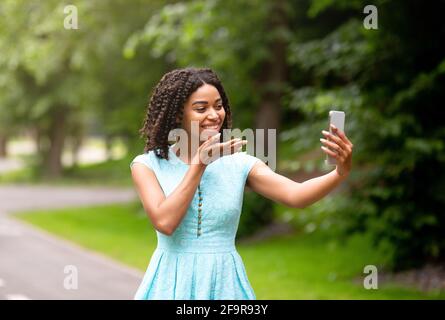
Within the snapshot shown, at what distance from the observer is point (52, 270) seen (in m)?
9.47

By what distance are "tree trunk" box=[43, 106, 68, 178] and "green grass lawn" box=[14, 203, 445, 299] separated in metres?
12.0

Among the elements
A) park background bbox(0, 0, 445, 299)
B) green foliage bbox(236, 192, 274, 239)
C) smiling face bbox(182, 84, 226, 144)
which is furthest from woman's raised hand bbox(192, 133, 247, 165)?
green foliage bbox(236, 192, 274, 239)

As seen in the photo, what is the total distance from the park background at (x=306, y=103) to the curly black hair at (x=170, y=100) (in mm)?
4895

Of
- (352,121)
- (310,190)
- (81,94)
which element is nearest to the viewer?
(310,190)

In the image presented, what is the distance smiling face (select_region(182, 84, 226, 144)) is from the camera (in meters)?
2.82

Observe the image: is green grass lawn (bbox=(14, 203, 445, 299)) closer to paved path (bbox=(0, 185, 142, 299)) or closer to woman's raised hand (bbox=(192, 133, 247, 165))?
paved path (bbox=(0, 185, 142, 299))

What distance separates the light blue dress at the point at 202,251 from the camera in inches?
108

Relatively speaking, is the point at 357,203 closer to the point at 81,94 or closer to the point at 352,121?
the point at 352,121

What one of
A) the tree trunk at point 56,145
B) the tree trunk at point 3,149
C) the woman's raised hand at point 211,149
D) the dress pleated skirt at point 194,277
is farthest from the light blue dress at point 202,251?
the tree trunk at point 3,149

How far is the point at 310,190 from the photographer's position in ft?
9.00
